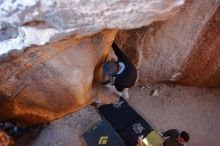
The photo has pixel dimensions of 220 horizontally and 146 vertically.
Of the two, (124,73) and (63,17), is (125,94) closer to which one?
(124,73)

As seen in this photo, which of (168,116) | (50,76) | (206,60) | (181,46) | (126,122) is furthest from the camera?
(168,116)

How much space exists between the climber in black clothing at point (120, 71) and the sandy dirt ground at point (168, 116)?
800 millimetres

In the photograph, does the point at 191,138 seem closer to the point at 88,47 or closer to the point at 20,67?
the point at 88,47

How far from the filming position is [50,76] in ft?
10.8

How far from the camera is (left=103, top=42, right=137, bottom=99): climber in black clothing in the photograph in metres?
3.66

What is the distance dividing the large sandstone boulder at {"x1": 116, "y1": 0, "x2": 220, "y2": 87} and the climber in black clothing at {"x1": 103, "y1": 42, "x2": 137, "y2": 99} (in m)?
0.23

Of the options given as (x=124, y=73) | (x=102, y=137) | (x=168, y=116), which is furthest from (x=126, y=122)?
(x=124, y=73)

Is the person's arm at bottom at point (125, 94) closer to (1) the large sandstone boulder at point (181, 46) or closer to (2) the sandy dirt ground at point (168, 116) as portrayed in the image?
(2) the sandy dirt ground at point (168, 116)

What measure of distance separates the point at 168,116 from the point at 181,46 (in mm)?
1079

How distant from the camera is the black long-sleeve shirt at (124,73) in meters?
3.85

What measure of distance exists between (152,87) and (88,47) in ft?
6.34

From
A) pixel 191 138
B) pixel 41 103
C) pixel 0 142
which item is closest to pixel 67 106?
pixel 41 103

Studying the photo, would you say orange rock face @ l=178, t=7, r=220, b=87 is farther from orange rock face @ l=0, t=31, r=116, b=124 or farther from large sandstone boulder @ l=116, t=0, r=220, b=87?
orange rock face @ l=0, t=31, r=116, b=124

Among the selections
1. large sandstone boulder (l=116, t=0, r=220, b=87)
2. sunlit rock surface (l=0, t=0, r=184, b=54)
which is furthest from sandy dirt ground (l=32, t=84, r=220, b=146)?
sunlit rock surface (l=0, t=0, r=184, b=54)
